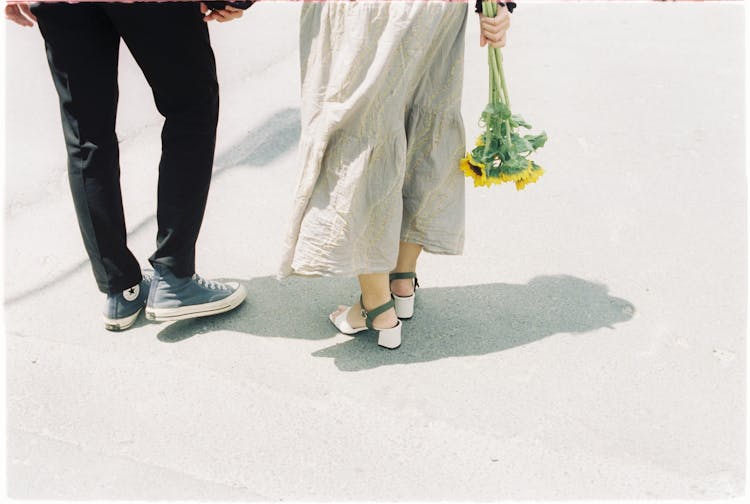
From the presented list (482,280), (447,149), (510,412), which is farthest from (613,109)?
(510,412)

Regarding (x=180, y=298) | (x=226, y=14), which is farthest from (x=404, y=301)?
(x=226, y=14)

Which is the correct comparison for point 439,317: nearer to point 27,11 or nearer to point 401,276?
point 401,276

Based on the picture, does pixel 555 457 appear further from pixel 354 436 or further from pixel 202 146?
pixel 202 146

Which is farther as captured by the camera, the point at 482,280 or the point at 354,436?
the point at 482,280

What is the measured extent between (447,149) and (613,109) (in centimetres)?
198

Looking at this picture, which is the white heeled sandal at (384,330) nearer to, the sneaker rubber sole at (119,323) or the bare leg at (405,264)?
the bare leg at (405,264)

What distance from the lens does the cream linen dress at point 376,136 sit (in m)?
2.13

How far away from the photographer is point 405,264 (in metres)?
2.67

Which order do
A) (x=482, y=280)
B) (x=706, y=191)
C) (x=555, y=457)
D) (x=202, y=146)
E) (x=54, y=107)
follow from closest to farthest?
(x=555, y=457), (x=202, y=146), (x=482, y=280), (x=706, y=191), (x=54, y=107)

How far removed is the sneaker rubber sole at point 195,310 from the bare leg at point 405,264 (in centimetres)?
54

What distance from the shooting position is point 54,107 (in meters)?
4.01

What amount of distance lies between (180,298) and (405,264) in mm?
737

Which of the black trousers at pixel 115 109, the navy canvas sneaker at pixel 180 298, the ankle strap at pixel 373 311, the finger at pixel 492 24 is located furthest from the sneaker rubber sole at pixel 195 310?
the finger at pixel 492 24

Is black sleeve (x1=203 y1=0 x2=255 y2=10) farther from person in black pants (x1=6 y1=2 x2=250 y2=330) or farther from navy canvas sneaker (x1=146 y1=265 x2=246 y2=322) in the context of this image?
navy canvas sneaker (x1=146 y1=265 x2=246 y2=322)
